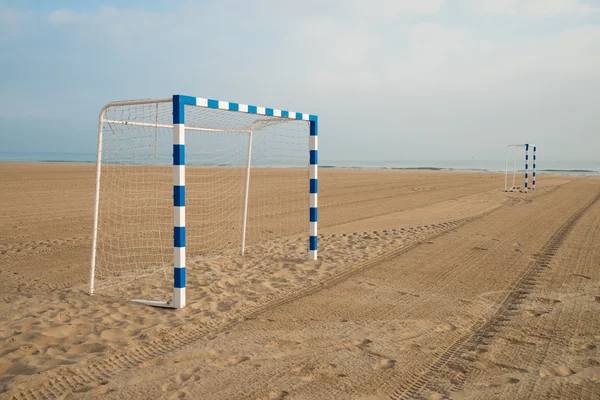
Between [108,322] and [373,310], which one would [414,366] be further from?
[108,322]

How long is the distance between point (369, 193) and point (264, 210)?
306 inches

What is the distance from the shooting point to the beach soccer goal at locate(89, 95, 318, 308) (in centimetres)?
579

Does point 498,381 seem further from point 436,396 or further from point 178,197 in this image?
point 178,197

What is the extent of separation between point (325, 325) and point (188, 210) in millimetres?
10035

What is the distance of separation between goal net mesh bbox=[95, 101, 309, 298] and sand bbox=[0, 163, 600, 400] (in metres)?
0.45

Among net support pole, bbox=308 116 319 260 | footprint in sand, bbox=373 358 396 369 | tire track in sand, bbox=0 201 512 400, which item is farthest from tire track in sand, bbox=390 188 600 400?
net support pole, bbox=308 116 319 260

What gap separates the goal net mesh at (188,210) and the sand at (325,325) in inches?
17.6

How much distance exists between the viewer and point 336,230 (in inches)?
441

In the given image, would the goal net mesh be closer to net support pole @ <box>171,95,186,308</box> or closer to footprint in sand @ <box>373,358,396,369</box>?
net support pole @ <box>171,95,186,308</box>

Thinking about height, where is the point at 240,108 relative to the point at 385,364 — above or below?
above

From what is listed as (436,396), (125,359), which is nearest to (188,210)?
(125,359)

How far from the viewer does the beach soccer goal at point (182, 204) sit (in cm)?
579

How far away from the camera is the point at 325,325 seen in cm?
491

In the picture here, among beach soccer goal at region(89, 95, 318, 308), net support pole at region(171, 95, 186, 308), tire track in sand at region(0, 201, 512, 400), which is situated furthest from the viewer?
beach soccer goal at region(89, 95, 318, 308)
